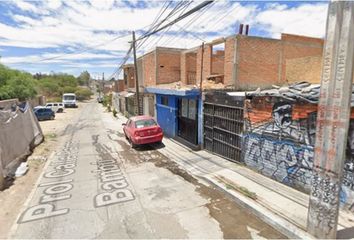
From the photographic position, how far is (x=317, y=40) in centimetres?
1505

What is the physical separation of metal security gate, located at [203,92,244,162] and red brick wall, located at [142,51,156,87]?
1064cm

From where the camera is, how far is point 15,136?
966 centimetres

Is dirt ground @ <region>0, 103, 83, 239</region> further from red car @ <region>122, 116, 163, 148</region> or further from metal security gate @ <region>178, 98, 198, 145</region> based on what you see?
metal security gate @ <region>178, 98, 198, 145</region>

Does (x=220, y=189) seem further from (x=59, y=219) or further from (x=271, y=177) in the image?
(x=59, y=219)

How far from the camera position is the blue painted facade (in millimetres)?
10937

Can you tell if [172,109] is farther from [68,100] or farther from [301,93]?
[68,100]

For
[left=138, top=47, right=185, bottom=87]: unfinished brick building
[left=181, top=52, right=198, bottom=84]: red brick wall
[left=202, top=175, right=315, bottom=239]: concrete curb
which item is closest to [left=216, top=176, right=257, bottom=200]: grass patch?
[left=202, top=175, right=315, bottom=239]: concrete curb

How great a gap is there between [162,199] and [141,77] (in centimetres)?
1968

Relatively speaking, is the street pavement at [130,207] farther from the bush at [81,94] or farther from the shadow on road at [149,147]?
the bush at [81,94]

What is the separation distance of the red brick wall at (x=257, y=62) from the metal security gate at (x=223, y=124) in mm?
2340

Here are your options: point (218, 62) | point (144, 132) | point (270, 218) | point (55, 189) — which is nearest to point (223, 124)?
point (144, 132)

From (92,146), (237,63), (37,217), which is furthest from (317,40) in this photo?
(37,217)

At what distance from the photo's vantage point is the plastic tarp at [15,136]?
8186 millimetres

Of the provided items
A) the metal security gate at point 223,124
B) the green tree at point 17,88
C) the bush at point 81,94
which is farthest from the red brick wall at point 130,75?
the bush at point 81,94
